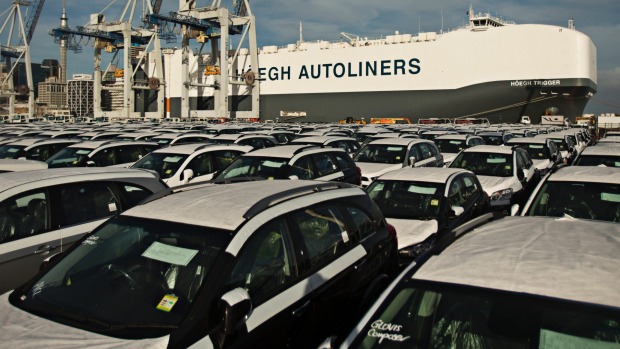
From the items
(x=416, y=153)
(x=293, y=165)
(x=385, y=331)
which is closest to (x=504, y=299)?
(x=385, y=331)

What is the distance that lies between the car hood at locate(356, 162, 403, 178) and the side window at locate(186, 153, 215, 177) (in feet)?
11.3

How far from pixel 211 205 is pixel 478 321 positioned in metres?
2.03

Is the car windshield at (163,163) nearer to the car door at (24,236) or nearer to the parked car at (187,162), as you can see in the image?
the parked car at (187,162)

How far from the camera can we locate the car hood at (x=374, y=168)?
11.9m

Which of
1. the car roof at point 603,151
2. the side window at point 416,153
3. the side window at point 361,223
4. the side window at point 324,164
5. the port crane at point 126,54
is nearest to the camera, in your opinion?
the side window at point 361,223

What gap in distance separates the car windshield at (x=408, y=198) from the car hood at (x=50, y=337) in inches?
196

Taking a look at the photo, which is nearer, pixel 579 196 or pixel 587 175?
pixel 579 196

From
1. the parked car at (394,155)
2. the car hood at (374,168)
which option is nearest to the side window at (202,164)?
the car hood at (374,168)

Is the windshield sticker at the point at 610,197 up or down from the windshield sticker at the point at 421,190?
up

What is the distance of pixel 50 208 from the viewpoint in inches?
209

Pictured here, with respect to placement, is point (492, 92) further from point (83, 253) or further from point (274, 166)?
point (83, 253)

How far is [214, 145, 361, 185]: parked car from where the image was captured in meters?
9.90

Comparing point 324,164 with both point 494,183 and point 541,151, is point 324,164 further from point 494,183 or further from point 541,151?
point 541,151

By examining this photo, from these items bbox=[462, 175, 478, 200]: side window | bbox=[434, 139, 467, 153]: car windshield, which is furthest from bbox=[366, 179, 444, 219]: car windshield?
bbox=[434, 139, 467, 153]: car windshield
